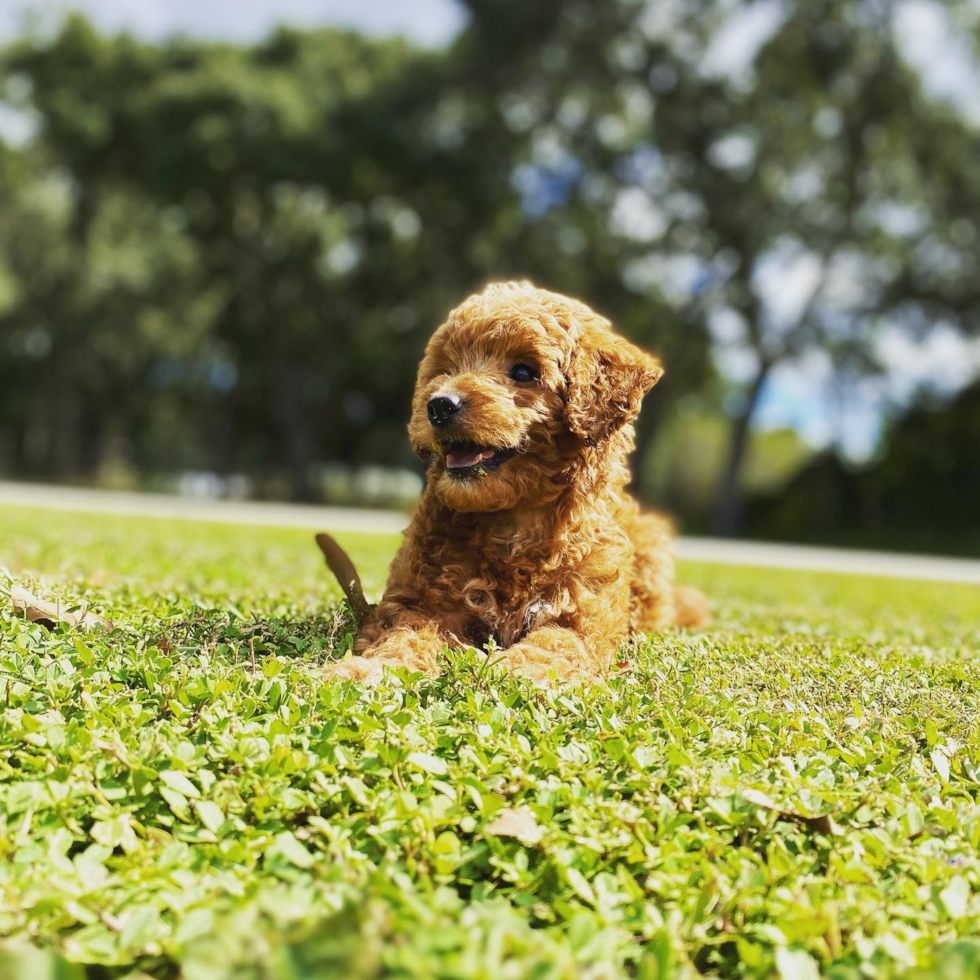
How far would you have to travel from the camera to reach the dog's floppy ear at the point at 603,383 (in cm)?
394

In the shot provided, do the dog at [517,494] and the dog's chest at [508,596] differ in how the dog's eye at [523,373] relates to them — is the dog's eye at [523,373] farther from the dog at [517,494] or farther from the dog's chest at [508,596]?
the dog's chest at [508,596]

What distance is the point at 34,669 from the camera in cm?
304

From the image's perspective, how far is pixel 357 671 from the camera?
331 cm

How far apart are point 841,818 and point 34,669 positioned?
101 inches

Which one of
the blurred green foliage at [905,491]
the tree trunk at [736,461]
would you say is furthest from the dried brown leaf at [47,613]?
the tree trunk at [736,461]

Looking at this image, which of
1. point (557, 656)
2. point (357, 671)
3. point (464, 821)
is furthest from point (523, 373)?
point (464, 821)

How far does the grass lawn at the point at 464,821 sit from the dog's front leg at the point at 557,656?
165mm

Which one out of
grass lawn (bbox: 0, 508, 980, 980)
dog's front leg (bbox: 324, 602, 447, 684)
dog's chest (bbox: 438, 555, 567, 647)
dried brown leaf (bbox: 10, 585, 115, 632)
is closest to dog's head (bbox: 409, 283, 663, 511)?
dog's chest (bbox: 438, 555, 567, 647)

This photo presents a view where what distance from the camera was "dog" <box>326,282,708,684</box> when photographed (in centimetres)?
371

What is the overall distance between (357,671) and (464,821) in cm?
106

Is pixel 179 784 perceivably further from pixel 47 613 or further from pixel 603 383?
pixel 603 383

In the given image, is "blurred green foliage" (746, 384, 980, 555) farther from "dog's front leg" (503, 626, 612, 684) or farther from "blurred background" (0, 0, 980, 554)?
"dog's front leg" (503, 626, 612, 684)

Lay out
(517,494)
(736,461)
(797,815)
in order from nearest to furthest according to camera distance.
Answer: (797,815)
(517,494)
(736,461)

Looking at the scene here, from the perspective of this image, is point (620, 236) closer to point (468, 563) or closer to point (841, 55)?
point (841, 55)
